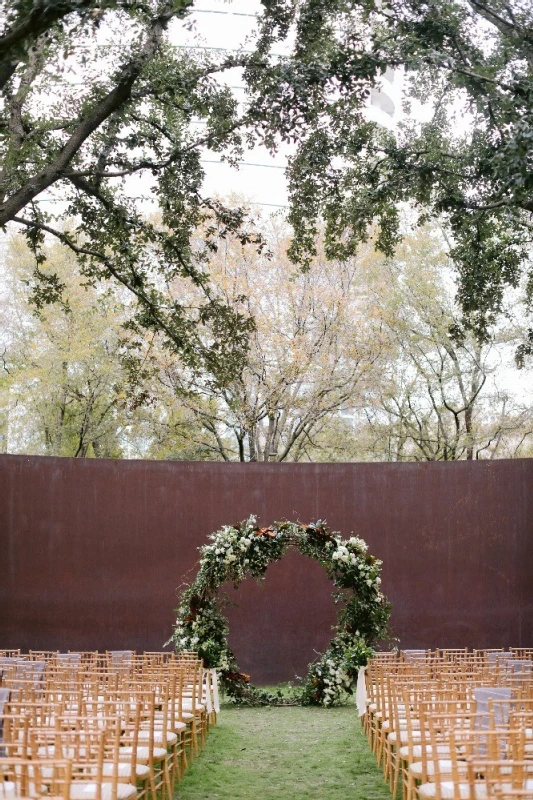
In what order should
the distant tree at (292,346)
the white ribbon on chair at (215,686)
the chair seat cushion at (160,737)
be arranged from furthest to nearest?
the distant tree at (292,346) < the white ribbon on chair at (215,686) < the chair seat cushion at (160,737)

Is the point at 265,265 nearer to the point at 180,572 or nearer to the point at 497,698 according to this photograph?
the point at 180,572

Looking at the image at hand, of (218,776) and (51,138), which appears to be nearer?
(218,776)

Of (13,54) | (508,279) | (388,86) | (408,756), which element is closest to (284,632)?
(508,279)

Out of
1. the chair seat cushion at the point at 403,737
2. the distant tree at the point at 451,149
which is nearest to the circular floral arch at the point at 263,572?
the distant tree at the point at 451,149

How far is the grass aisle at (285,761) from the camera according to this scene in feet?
23.5

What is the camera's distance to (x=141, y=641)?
14.8 m

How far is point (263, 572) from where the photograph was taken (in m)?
12.0

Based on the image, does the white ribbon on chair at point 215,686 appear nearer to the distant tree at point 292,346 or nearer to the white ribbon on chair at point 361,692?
the white ribbon on chair at point 361,692

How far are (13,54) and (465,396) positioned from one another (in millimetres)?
17148

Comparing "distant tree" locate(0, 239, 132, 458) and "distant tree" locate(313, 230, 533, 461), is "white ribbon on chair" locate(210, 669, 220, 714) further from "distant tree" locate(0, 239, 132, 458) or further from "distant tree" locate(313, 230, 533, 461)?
"distant tree" locate(313, 230, 533, 461)

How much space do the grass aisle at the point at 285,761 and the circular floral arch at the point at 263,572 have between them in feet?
1.85

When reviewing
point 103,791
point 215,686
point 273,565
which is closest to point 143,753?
point 103,791

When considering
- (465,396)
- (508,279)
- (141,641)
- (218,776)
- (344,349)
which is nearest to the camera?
(218,776)

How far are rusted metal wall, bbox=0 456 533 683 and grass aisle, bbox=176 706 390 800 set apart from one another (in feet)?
11.4
